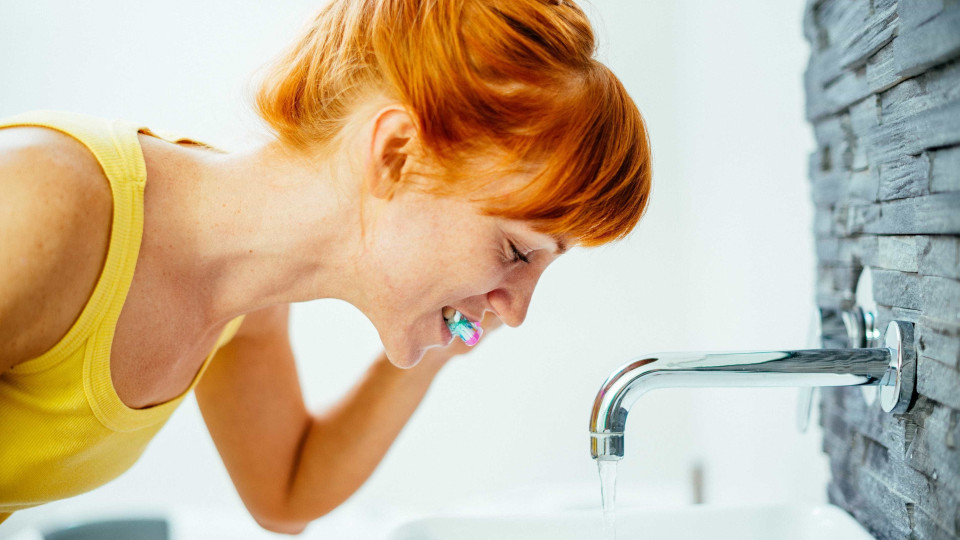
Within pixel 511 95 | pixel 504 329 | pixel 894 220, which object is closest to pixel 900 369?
pixel 894 220

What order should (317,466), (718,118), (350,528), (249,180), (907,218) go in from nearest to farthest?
(907,218)
(249,180)
(317,466)
(718,118)
(350,528)

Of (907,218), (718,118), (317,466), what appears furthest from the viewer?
(718,118)

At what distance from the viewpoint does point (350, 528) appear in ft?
5.58

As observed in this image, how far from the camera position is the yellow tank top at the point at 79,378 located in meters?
0.68

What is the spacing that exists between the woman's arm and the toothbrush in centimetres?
19

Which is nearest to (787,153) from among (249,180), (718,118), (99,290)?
(718,118)

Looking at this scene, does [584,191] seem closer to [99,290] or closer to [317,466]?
[99,290]

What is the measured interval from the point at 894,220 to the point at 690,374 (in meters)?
0.20

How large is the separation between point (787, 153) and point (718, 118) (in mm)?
417

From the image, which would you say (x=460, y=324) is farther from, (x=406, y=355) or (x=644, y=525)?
(x=644, y=525)

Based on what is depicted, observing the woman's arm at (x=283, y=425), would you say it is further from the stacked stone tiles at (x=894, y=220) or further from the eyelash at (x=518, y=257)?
the stacked stone tiles at (x=894, y=220)

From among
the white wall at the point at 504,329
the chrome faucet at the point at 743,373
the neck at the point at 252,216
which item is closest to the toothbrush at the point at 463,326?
the neck at the point at 252,216

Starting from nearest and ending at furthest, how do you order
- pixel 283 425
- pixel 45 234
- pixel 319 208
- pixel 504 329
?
pixel 45 234 < pixel 319 208 < pixel 283 425 < pixel 504 329

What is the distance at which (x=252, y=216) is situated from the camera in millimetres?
751
